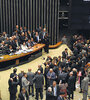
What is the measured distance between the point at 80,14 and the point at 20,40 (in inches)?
191

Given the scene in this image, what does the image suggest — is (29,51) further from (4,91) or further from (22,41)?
(4,91)

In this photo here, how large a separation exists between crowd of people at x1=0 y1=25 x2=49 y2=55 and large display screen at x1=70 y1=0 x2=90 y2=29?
96.7 inches

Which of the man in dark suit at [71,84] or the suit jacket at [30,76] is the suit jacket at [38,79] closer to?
the suit jacket at [30,76]

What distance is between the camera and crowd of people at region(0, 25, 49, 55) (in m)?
16.8

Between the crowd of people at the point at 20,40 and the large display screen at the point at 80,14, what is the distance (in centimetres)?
246

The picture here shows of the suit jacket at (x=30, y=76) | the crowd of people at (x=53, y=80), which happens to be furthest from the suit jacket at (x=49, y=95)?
the suit jacket at (x=30, y=76)

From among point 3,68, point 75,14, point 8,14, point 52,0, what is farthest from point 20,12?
point 3,68

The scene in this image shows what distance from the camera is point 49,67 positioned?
528 inches

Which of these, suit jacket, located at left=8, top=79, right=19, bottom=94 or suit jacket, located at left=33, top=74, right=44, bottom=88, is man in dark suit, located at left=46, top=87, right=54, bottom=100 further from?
suit jacket, located at left=8, top=79, right=19, bottom=94

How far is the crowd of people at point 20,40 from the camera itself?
659 inches

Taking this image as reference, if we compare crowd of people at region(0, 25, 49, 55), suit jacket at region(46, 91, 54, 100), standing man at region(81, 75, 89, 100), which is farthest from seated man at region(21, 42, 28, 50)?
suit jacket at region(46, 91, 54, 100)

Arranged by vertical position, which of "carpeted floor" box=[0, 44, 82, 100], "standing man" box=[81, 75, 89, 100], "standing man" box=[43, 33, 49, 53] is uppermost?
"standing man" box=[43, 33, 49, 53]

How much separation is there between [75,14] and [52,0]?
1920 mm

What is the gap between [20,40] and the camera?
60.3 feet
